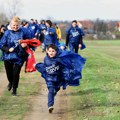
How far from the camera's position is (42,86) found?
14.9m

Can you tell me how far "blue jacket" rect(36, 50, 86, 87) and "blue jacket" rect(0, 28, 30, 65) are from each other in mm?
1559

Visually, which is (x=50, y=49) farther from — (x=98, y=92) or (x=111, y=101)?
(x=98, y=92)

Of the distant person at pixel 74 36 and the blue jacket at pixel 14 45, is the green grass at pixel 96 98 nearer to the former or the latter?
the blue jacket at pixel 14 45

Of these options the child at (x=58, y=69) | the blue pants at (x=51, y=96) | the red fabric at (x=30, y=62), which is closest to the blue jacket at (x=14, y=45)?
the red fabric at (x=30, y=62)

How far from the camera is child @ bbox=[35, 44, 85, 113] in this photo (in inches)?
425

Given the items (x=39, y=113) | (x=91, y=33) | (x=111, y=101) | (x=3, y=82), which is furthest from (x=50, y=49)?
(x=91, y=33)

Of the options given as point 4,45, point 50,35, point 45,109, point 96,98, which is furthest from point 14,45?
point 50,35

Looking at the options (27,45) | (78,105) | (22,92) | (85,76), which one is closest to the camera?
(78,105)

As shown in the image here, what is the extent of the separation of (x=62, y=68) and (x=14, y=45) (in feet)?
6.40

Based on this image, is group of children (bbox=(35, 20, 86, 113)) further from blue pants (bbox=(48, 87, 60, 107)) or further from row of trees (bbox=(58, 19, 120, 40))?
row of trees (bbox=(58, 19, 120, 40))

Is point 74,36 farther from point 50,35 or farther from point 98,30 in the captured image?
point 98,30

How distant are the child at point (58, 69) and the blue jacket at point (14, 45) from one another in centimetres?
150

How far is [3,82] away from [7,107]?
4777 mm

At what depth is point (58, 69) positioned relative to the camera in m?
10.9
